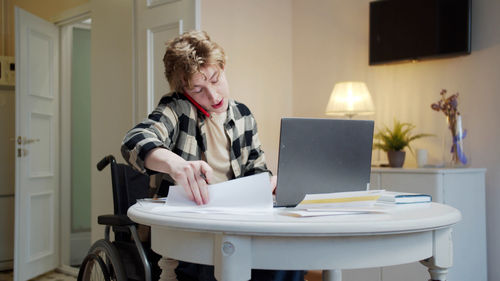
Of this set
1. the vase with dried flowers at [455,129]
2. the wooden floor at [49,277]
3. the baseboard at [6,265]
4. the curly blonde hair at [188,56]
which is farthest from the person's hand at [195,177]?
the baseboard at [6,265]

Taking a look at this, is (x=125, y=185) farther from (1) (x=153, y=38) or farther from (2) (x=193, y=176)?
(1) (x=153, y=38)

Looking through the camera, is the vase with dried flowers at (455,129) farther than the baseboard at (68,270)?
No

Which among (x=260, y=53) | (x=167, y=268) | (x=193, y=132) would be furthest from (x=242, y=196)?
(x=260, y=53)

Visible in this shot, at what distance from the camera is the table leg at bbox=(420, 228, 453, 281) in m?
1.17

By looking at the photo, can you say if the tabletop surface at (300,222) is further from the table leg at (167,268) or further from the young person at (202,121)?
the young person at (202,121)

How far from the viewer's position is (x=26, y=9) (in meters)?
4.74

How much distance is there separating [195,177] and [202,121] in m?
0.52

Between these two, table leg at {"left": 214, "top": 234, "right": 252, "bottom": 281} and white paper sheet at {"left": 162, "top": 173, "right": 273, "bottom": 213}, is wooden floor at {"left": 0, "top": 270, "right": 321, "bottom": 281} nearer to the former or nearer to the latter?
white paper sheet at {"left": 162, "top": 173, "right": 273, "bottom": 213}

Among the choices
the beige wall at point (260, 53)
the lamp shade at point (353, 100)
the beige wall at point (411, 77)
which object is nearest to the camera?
the beige wall at point (411, 77)

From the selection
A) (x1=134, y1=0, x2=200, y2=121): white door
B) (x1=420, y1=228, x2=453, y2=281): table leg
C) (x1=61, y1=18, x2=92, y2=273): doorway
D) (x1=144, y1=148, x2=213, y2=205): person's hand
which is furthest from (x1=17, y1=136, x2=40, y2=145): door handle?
(x1=420, y1=228, x2=453, y2=281): table leg

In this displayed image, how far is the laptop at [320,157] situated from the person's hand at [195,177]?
183 millimetres

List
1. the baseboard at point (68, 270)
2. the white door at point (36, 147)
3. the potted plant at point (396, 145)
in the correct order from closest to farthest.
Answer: the potted plant at point (396, 145) → the white door at point (36, 147) → the baseboard at point (68, 270)

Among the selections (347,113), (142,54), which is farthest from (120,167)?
(347,113)

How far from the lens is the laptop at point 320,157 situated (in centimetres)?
123
